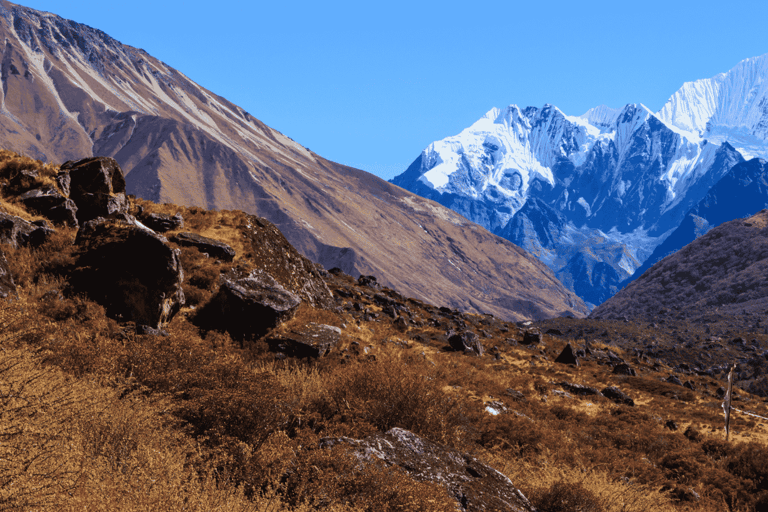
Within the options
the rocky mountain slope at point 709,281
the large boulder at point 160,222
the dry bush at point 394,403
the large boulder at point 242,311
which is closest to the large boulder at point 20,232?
the large boulder at point 160,222

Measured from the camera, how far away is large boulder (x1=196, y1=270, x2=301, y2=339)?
39.3 feet

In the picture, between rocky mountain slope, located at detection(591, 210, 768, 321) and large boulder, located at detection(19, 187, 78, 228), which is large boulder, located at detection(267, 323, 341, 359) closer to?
large boulder, located at detection(19, 187, 78, 228)

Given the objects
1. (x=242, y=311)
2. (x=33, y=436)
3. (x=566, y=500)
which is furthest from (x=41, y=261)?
(x=566, y=500)

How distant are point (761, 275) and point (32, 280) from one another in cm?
11524

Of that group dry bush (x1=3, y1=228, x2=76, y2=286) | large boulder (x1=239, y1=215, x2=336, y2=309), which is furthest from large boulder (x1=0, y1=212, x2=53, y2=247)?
large boulder (x1=239, y1=215, x2=336, y2=309)

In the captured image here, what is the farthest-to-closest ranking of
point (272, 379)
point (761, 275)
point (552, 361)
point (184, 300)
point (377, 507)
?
1. point (761, 275)
2. point (552, 361)
3. point (184, 300)
4. point (272, 379)
5. point (377, 507)

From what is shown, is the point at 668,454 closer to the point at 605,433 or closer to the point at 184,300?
the point at 605,433

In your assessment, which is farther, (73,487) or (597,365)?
(597,365)

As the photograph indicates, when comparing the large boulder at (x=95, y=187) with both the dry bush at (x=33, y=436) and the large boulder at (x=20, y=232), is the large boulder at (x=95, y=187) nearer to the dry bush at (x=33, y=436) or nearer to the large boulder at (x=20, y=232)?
the large boulder at (x=20, y=232)

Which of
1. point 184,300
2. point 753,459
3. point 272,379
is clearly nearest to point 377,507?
point 272,379

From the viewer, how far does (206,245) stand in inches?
598

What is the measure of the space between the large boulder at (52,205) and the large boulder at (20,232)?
4.97 ft

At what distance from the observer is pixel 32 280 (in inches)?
417

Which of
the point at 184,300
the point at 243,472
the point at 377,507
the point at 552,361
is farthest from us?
the point at 552,361
